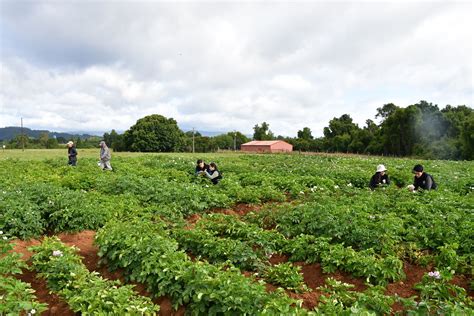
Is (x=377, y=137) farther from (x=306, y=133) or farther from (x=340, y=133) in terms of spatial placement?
(x=306, y=133)

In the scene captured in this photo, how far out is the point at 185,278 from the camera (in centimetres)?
447

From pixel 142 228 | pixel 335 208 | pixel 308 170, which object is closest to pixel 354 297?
pixel 335 208

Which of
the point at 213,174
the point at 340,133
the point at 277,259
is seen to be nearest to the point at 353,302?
the point at 277,259

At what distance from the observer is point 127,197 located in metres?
9.33

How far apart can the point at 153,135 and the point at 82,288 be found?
71.3m

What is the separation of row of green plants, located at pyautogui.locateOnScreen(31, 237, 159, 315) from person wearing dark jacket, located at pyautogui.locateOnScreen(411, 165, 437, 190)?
27.4 feet

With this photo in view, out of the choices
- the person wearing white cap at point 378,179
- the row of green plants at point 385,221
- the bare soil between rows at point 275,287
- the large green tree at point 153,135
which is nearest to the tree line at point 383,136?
the large green tree at point 153,135

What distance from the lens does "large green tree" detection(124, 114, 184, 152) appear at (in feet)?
241

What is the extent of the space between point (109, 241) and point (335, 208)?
4.44 meters

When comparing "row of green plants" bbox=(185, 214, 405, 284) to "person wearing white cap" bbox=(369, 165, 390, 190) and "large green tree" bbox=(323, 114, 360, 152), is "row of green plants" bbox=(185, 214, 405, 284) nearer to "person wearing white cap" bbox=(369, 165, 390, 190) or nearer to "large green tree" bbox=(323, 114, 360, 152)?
"person wearing white cap" bbox=(369, 165, 390, 190)

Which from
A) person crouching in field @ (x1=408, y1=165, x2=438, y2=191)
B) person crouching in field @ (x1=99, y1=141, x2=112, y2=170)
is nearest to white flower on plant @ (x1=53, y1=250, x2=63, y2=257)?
person crouching in field @ (x1=408, y1=165, x2=438, y2=191)

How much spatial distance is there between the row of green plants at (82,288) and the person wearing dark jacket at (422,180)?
27.4 ft

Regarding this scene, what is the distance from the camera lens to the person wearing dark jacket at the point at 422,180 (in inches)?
390

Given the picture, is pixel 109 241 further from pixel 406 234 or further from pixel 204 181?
pixel 204 181
